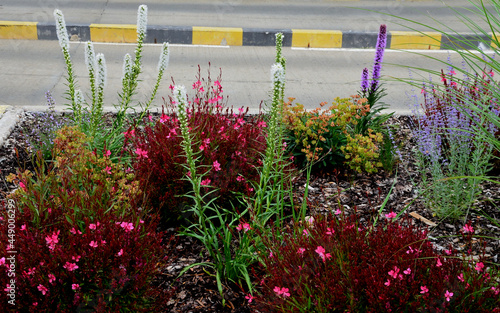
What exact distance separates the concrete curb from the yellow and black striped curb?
15.1 ft

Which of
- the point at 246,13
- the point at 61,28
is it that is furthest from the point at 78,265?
the point at 246,13

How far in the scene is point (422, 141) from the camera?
3.69 m

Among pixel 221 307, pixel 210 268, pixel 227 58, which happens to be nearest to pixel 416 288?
pixel 221 307

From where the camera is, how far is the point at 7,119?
460 cm

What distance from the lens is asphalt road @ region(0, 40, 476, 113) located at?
631 centimetres

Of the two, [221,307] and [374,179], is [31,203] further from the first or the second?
[374,179]

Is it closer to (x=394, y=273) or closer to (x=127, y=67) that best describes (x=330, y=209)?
(x=394, y=273)

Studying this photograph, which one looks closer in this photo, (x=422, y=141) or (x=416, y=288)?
(x=416, y=288)

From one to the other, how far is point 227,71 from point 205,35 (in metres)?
2.02

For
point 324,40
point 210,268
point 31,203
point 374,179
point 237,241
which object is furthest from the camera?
point 324,40

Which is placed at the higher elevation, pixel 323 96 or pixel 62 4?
pixel 62 4

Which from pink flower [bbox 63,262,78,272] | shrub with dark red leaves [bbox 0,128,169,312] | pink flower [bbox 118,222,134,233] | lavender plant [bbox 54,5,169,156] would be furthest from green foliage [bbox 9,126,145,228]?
lavender plant [bbox 54,5,169,156]

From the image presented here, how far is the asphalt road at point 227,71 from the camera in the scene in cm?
631

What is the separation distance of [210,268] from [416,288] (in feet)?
4.40
